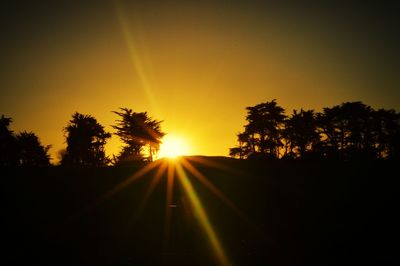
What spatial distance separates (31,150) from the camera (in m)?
51.9

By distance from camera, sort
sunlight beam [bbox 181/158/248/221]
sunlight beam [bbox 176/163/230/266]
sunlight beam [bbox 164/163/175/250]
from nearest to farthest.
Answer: sunlight beam [bbox 176/163/230/266] → sunlight beam [bbox 164/163/175/250] → sunlight beam [bbox 181/158/248/221]

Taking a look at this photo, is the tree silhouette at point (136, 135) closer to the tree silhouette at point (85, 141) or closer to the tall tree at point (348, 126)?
the tree silhouette at point (85, 141)

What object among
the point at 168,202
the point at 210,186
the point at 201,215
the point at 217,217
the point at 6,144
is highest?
the point at 6,144

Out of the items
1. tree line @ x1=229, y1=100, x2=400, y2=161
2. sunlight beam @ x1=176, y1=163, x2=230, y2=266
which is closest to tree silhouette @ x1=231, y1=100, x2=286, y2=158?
tree line @ x1=229, y1=100, x2=400, y2=161

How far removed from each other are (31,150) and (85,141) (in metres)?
13.8

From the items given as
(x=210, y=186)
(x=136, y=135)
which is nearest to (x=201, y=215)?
(x=210, y=186)

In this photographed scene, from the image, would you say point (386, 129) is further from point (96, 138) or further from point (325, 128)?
point (96, 138)

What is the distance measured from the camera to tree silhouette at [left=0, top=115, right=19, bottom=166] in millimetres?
43031

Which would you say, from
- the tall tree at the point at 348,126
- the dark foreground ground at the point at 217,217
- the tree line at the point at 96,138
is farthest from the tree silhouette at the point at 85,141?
the tall tree at the point at 348,126

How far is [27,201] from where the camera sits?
23125mm

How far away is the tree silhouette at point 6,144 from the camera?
43.0m

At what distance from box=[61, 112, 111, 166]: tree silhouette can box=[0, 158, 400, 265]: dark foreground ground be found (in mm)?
13788

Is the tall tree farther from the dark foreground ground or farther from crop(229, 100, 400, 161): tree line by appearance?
the dark foreground ground

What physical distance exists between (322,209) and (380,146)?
31.0m
